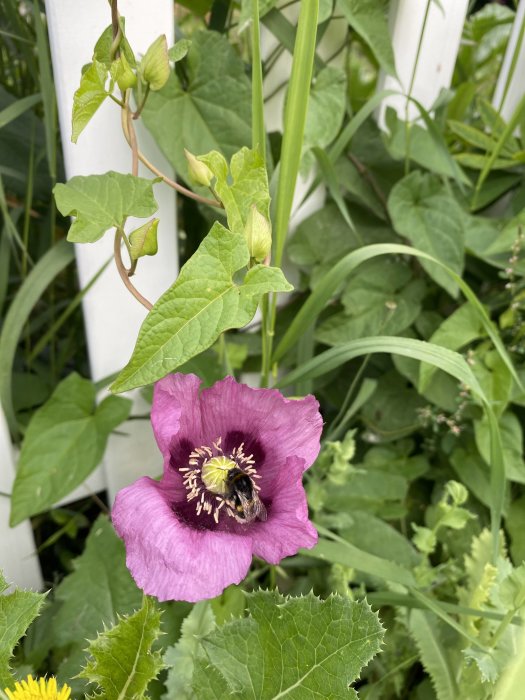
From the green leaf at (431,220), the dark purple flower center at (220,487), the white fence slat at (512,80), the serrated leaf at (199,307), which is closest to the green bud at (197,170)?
the serrated leaf at (199,307)

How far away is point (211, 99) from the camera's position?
0.82 m

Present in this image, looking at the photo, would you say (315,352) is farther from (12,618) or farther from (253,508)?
(12,618)

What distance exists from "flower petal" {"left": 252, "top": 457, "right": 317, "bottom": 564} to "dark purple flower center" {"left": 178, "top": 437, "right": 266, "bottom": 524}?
2cm

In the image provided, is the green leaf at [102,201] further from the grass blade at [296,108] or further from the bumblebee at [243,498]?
the bumblebee at [243,498]

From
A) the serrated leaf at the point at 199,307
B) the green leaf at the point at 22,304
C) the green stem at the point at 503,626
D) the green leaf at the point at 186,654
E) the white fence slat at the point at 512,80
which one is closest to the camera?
the serrated leaf at the point at 199,307

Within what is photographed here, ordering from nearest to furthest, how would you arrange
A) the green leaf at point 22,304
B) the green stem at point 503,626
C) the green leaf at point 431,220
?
1. the green stem at point 503,626
2. the green leaf at point 22,304
3. the green leaf at point 431,220

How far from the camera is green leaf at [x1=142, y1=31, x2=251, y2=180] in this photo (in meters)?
0.80

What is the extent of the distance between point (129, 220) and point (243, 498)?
40 cm

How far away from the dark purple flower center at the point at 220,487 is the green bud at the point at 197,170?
10.4 inches

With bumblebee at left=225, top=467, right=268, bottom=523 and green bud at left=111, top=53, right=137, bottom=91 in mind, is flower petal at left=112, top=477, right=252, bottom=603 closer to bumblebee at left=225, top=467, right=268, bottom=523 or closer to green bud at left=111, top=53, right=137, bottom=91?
bumblebee at left=225, top=467, right=268, bottom=523

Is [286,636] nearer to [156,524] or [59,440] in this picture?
[156,524]

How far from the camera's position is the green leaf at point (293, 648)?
58cm

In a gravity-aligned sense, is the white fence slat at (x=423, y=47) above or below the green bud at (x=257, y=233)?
above

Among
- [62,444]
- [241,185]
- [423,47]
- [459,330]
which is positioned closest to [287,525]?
[241,185]
